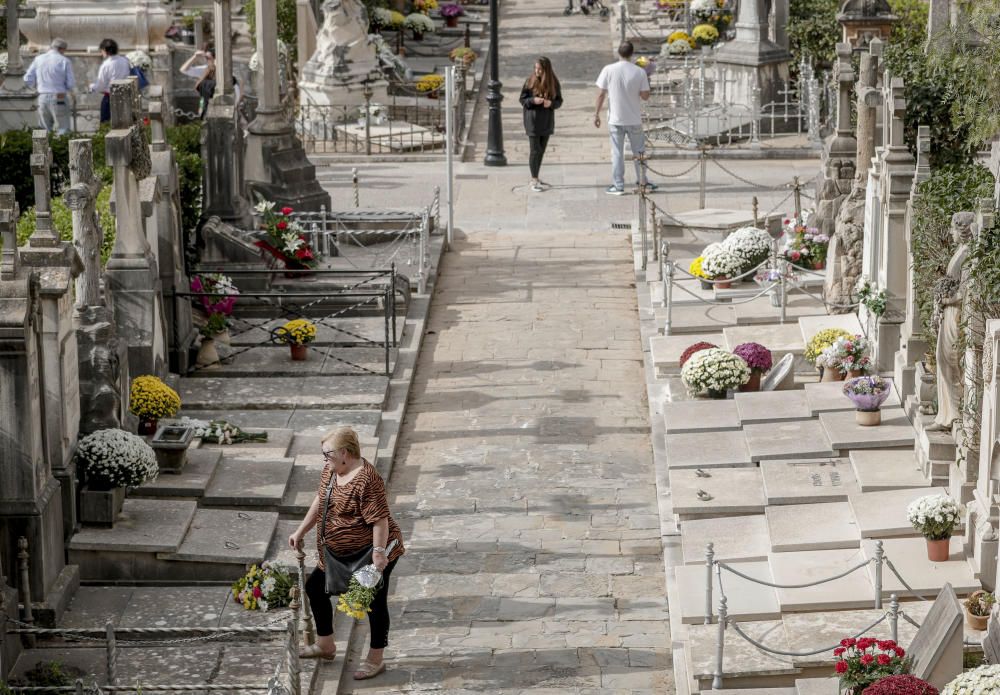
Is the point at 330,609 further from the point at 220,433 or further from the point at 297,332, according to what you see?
the point at 297,332

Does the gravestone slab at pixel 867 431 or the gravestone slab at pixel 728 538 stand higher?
the gravestone slab at pixel 867 431

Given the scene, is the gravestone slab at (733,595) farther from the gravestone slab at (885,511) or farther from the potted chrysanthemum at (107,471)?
the potted chrysanthemum at (107,471)

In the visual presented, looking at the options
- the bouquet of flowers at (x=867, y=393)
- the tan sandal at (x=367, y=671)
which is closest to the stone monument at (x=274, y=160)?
the bouquet of flowers at (x=867, y=393)

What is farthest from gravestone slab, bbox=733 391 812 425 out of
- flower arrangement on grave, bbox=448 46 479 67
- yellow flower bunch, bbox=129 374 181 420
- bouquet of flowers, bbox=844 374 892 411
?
flower arrangement on grave, bbox=448 46 479 67

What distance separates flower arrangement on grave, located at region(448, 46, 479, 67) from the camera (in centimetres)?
3593

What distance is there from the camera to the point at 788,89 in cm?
2883

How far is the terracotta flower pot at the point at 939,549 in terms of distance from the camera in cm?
1165

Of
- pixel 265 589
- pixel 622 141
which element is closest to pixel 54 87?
pixel 622 141

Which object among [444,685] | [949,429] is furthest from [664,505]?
[444,685]

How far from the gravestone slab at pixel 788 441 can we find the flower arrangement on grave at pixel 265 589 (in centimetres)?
404

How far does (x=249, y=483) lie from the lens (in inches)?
537

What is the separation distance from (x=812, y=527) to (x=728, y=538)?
61cm

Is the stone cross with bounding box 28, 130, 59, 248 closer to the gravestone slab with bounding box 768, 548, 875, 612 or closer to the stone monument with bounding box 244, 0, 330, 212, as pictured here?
the gravestone slab with bounding box 768, 548, 875, 612

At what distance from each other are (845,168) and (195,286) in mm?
6926
